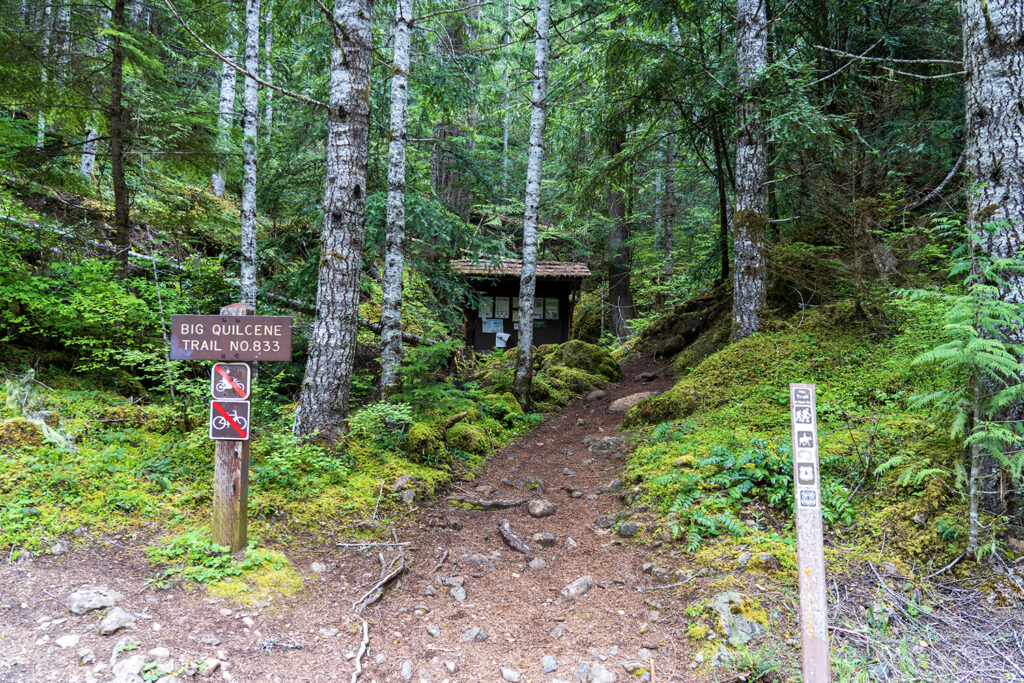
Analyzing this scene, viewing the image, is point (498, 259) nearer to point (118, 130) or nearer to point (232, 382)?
point (118, 130)

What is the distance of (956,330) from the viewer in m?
3.95

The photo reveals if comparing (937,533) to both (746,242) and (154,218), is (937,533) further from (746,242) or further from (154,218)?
(154,218)

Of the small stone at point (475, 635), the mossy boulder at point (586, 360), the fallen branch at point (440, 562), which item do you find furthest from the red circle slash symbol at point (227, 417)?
the mossy boulder at point (586, 360)

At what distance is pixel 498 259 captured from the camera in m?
11.0

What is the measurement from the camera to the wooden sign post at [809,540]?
2795mm

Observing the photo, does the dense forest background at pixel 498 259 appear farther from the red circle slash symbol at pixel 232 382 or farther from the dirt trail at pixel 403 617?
the red circle slash symbol at pixel 232 382

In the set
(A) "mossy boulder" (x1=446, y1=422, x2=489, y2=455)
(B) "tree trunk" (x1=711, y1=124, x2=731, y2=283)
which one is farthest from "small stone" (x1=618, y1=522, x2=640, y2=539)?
(B) "tree trunk" (x1=711, y1=124, x2=731, y2=283)

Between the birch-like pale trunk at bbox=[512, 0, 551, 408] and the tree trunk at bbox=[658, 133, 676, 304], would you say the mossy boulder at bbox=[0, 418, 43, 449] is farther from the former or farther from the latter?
the tree trunk at bbox=[658, 133, 676, 304]

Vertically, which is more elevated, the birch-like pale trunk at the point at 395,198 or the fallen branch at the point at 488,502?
the birch-like pale trunk at the point at 395,198

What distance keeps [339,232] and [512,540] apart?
159 inches

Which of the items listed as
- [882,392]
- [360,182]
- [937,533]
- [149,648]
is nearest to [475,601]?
[149,648]

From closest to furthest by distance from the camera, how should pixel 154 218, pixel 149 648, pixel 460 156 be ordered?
1. pixel 149 648
2. pixel 460 156
3. pixel 154 218

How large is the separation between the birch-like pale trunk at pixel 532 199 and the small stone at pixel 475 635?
20.8 feet

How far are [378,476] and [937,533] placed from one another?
17.3 ft
